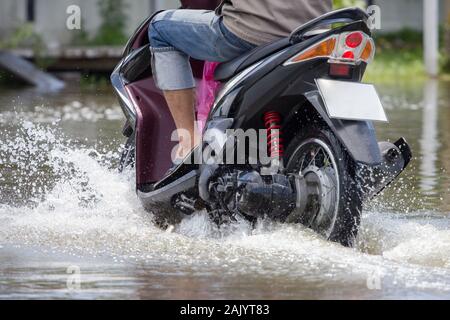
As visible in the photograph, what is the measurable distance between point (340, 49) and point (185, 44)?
0.93 metres

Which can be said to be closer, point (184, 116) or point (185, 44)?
point (185, 44)

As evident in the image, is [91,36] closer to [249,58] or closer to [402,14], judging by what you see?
[402,14]

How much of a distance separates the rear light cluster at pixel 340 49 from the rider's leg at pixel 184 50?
0.49 m

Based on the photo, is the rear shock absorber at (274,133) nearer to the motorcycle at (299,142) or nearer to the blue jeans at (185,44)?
the motorcycle at (299,142)

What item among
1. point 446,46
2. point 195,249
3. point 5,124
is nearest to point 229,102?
point 195,249

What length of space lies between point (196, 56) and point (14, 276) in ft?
5.08

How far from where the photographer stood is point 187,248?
6.22 m

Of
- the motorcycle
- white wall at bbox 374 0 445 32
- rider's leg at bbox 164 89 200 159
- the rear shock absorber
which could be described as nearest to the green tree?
white wall at bbox 374 0 445 32

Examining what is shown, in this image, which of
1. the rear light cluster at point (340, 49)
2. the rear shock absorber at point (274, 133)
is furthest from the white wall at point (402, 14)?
the rear light cluster at point (340, 49)

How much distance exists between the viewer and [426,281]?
5469mm

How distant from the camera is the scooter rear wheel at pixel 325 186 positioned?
5.97 meters

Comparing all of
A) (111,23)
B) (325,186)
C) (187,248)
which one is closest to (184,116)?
(187,248)
